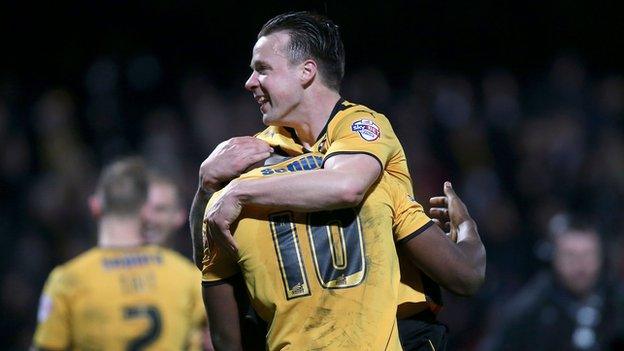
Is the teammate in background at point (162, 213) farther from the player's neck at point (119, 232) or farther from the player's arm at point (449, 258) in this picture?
the player's arm at point (449, 258)

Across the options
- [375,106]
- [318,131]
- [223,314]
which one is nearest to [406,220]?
[318,131]

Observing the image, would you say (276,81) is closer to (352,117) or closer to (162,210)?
(352,117)

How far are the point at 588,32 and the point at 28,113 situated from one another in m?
6.39

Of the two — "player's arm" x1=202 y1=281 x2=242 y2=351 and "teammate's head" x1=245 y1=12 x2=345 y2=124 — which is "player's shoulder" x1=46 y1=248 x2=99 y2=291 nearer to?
"player's arm" x1=202 y1=281 x2=242 y2=351

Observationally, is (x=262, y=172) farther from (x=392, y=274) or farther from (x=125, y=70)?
(x=125, y=70)

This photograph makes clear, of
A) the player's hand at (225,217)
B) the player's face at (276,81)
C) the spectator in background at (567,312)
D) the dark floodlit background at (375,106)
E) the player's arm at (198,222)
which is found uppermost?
the player's face at (276,81)

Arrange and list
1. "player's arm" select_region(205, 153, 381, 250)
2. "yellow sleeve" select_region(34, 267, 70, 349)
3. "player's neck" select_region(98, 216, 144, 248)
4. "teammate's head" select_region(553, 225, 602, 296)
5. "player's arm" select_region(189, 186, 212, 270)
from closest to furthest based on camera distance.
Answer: "player's arm" select_region(205, 153, 381, 250) < "player's arm" select_region(189, 186, 212, 270) < "yellow sleeve" select_region(34, 267, 70, 349) < "player's neck" select_region(98, 216, 144, 248) < "teammate's head" select_region(553, 225, 602, 296)

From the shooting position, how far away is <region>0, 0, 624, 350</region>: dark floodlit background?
31.3ft

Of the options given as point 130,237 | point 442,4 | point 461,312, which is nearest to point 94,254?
point 130,237

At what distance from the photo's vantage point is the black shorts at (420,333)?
11.9ft

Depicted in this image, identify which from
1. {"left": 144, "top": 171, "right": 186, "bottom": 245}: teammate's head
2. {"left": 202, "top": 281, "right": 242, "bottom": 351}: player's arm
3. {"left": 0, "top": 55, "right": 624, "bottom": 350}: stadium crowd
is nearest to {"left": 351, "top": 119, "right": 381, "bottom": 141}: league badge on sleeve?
{"left": 202, "top": 281, "right": 242, "bottom": 351}: player's arm

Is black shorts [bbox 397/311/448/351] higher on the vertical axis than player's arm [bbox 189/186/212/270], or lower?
lower

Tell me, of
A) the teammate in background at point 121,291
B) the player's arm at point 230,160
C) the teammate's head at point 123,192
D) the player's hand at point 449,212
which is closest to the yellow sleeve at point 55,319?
the teammate in background at point 121,291

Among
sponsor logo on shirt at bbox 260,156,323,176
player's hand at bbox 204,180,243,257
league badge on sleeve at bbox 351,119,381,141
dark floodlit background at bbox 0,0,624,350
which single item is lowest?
dark floodlit background at bbox 0,0,624,350
